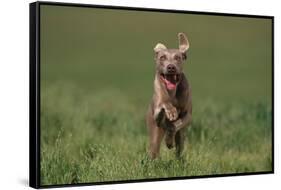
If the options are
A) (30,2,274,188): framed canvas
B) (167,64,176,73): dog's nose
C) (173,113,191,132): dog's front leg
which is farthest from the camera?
(173,113,191,132): dog's front leg

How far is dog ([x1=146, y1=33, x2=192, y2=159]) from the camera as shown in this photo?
7879mm

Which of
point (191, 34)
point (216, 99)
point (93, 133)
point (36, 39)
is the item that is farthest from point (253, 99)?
point (36, 39)

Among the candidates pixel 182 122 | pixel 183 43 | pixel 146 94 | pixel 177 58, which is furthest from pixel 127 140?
pixel 183 43

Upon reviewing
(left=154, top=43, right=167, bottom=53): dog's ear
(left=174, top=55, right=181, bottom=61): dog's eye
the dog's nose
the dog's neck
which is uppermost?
(left=154, top=43, right=167, bottom=53): dog's ear

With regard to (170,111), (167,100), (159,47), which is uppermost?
(159,47)

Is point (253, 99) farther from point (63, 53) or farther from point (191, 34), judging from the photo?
point (63, 53)

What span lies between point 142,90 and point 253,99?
134 centimetres

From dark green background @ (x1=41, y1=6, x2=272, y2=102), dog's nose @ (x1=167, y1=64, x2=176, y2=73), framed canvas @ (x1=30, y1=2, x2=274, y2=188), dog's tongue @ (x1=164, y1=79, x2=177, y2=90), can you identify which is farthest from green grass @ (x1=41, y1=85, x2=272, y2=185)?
dog's nose @ (x1=167, y1=64, x2=176, y2=73)

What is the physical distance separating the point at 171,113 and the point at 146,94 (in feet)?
1.00

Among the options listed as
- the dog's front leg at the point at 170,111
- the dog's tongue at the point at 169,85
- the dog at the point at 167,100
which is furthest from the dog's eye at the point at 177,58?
the dog's front leg at the point at 170,111

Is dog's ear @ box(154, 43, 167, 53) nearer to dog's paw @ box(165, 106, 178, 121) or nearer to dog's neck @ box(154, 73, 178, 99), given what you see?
dog's neck @ box(154, 73, 178, 99)

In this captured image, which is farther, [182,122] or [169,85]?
[182,122]

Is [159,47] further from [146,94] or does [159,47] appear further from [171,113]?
[171,113]

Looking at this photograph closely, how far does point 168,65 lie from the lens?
785 cm
